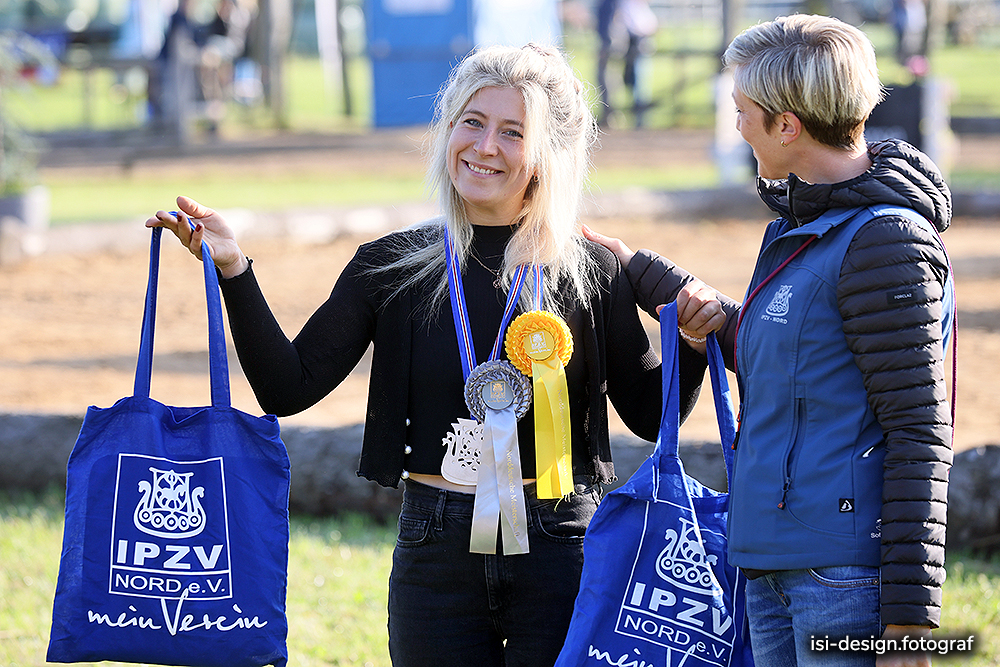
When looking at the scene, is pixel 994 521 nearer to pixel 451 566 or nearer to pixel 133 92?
pixel 451 566

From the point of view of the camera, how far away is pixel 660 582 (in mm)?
2451

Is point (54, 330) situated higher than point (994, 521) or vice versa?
point (54, 330)

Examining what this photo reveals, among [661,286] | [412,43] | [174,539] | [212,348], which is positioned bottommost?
[174,539]

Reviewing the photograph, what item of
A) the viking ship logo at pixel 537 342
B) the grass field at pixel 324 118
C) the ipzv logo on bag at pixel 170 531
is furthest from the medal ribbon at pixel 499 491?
the grass field at pixel 324 118

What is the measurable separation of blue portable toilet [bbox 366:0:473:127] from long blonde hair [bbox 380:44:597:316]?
2002 centimetres

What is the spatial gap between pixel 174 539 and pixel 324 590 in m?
2.17

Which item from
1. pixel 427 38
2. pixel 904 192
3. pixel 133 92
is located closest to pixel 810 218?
pixel 904 192

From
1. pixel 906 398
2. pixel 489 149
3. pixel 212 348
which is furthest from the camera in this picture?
pixel 489 149

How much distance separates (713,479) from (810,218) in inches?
108

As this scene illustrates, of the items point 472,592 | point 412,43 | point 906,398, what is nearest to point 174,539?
point 472,592

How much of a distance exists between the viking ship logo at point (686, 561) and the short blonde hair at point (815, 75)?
824mm

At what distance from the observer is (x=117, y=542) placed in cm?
247

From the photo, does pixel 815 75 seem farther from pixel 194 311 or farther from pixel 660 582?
pixel 194 311

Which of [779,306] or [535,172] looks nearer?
[779,306]
